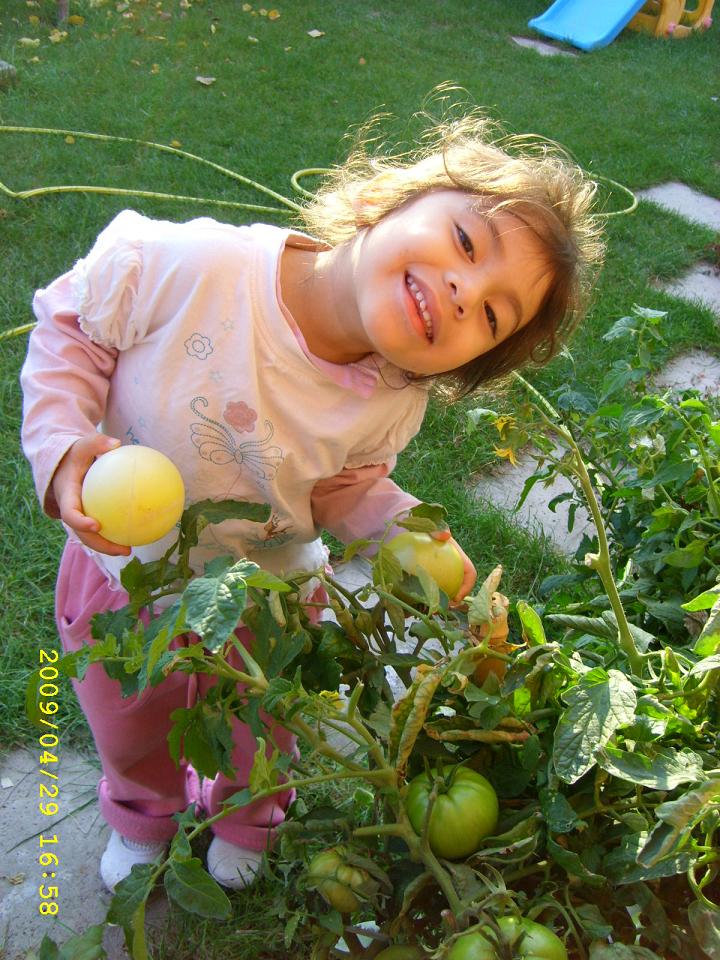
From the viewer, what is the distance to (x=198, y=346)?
1389 mm

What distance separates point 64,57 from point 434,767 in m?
4.74

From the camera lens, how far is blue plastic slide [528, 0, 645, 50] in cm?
691

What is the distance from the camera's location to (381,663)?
1.04m

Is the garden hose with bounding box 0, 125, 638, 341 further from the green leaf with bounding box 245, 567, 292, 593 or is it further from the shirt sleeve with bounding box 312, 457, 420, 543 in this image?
the green leaf with bounding box 245, 567, 292, 593

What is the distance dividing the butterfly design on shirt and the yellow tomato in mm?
245

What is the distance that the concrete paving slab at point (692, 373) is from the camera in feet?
9.87

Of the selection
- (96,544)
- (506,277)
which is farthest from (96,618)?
(506,277)

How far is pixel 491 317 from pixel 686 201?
11.6ft

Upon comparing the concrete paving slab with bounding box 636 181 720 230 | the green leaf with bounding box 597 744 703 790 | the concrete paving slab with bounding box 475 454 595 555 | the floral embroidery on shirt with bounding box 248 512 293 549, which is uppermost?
the green leaf with bounding box 597 744 703 790

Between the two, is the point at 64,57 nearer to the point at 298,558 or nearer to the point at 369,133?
the point at 369,133

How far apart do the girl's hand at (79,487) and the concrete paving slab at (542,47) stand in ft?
20.1

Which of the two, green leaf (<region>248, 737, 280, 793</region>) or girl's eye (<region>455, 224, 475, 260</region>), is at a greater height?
girl's eye (<region>455, 224, 475, 260</region>)

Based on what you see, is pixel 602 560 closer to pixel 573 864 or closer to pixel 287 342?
pixel 573 864

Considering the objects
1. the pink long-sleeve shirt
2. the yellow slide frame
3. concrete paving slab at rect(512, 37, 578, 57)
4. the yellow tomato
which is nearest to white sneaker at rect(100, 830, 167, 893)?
the pink long-sleeve shirt
